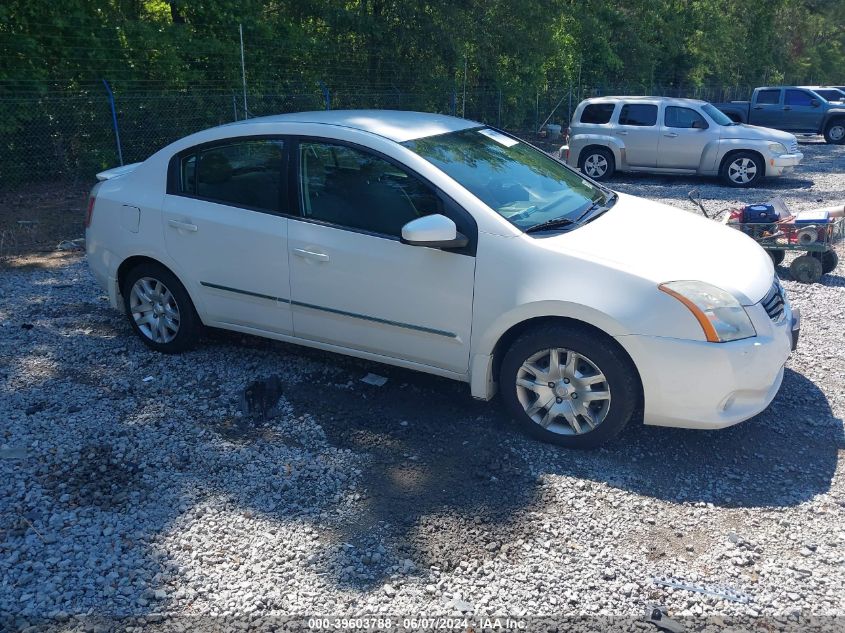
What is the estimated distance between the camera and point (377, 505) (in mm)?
3922

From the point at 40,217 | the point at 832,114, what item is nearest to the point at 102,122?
the point at 40,217

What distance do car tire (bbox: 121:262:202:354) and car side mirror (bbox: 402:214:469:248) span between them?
2.04m

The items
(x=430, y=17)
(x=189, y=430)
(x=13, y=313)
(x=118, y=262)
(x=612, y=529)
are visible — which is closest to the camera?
(x=612, y=529)

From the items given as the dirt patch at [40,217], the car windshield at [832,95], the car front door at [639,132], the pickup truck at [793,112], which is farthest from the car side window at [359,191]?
the car windshield at [832,95]

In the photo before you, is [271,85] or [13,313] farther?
[271,85]

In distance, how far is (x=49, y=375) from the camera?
18.1ft

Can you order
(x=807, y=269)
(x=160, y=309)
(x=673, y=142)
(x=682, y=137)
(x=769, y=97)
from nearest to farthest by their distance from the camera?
(x=160, y=309)
(x=807, y=269)
(x=682, y=137)
(x=673, y=142)
(x=769, y=97)

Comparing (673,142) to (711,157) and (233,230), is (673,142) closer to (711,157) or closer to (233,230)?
(711,157)

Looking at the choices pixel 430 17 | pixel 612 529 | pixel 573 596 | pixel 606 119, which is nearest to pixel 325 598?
pixel 573 596

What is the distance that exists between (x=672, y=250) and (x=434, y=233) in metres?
1.36

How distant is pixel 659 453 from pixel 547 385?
2.43ft

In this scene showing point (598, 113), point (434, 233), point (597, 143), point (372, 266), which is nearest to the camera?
point (434, 233)

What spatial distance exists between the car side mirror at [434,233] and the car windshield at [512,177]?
0.32m

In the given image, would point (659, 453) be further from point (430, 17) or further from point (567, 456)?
point (430, 17)
